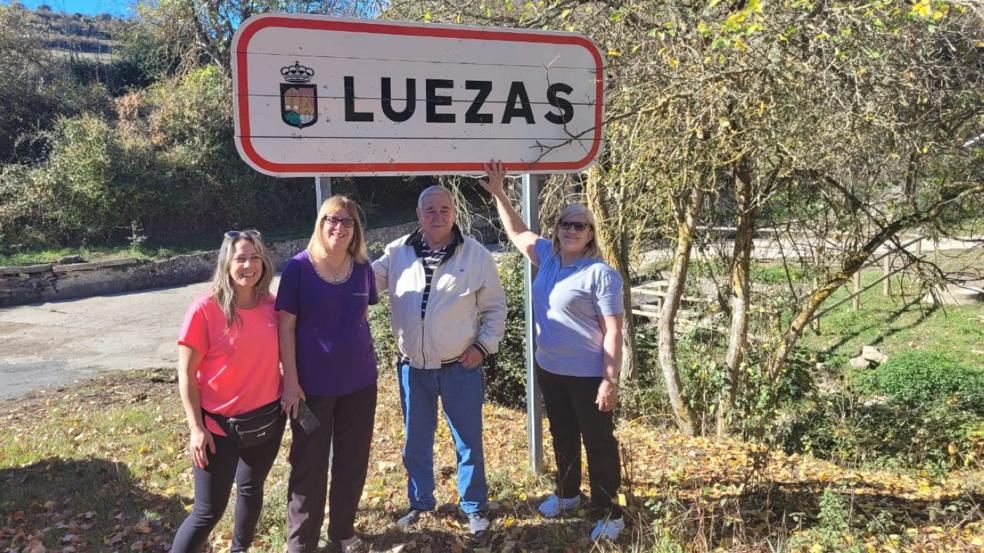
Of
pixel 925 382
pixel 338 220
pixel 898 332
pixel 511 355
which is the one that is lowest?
pixel 898 332

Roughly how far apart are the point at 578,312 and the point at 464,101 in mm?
1189

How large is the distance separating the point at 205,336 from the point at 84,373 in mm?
6868

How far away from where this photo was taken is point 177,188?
18.8 m

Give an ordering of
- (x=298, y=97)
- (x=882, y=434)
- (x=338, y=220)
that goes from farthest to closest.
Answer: (x=882, y=434) → (x=298, y=97) → (x=338, y=220)

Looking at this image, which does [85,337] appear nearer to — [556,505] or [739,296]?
[556,505]

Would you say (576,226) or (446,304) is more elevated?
(576,226)

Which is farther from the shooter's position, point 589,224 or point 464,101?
point 464,101

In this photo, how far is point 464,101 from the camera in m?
3.38

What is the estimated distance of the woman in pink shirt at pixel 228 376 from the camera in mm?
2758

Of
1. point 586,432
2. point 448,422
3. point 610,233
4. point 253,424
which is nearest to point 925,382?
point 610,233

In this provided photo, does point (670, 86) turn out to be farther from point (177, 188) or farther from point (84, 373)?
point (177, 188)

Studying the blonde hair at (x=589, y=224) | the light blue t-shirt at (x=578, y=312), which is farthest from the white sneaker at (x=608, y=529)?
the blonde hair at (x=589, y=224)

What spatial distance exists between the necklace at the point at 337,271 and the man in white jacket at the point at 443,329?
296 millimetres

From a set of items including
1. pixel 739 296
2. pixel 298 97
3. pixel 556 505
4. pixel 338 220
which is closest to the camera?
pixel 338 220
